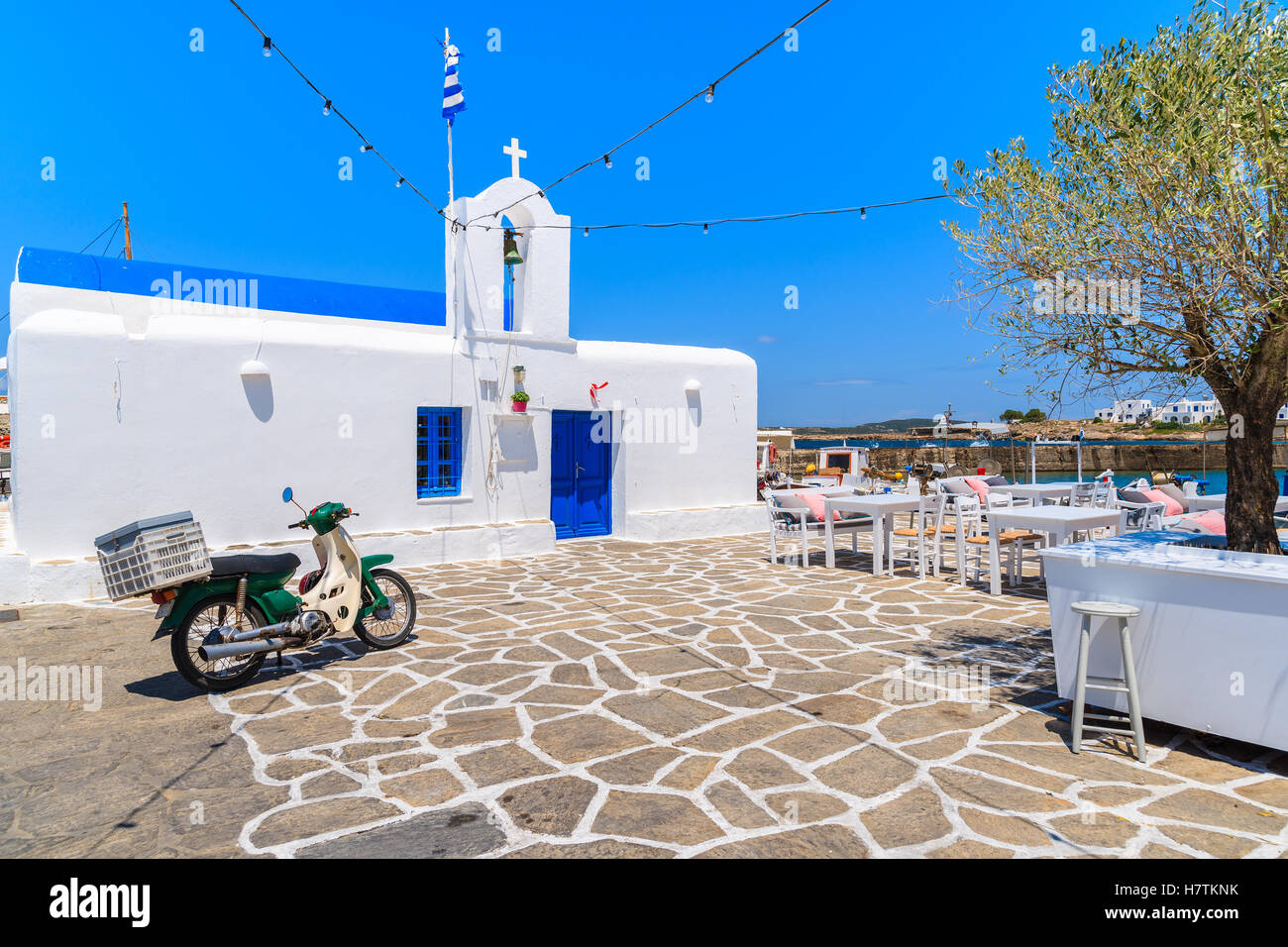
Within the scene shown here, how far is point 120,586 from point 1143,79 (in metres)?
6.48

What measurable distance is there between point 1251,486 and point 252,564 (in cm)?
611

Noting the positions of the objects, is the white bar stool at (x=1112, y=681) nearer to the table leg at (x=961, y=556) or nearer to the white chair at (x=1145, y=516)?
the table leg at (x=961, y=556)

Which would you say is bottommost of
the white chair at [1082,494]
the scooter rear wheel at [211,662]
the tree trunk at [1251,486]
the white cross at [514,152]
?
the scooter rear wheel at [211,662]

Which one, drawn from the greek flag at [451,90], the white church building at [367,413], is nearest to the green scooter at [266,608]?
the white church building at [367,413]

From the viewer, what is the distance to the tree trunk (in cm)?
403

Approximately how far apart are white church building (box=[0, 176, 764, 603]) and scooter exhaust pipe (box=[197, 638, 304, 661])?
4083 mm

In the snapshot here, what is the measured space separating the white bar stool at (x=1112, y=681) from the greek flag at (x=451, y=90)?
380 inches

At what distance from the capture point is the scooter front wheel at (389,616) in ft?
19.2

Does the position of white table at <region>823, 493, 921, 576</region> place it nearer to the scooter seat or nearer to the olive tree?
the olive tree

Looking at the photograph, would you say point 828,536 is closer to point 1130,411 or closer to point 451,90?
point 1130,411

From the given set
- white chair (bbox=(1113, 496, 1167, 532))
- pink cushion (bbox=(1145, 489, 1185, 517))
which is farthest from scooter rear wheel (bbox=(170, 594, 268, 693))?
pink cushion (bbox=(1145, 489, 1185, 517))

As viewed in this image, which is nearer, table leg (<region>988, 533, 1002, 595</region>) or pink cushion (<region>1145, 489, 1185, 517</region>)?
table leg (<region>988, 533, 1002, 595</region>)
